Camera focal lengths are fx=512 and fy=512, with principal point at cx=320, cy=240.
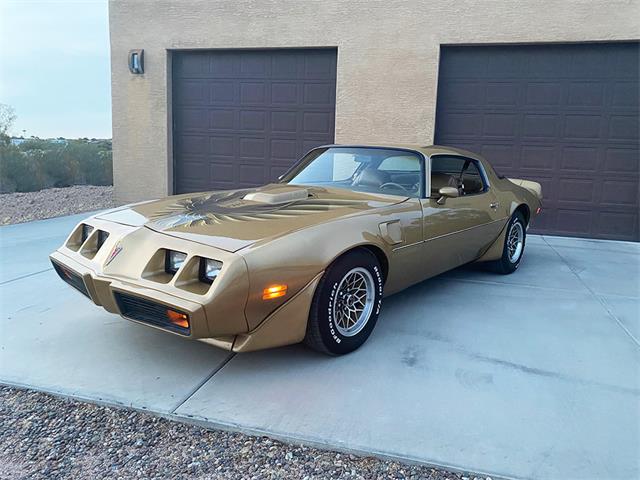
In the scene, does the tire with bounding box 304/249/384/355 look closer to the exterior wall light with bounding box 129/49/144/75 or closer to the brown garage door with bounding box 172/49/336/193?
the brown garage door with bounding box 172/49/336/193

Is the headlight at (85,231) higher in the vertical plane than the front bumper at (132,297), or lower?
higher

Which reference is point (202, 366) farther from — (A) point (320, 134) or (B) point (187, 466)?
(A) point (320, 134)

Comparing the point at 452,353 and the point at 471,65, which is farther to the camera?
the point at 471,65

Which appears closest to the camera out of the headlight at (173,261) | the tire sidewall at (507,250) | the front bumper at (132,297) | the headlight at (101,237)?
the front bumper at (132,297)

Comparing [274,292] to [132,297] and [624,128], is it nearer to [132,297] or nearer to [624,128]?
[132,297]

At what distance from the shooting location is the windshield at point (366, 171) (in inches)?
164

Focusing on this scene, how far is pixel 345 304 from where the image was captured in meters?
3.28

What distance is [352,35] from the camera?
841 centimetres

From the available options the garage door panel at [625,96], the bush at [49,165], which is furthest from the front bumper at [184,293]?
the bush at [49,165]

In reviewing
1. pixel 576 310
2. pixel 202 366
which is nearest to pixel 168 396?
pixel 202 366

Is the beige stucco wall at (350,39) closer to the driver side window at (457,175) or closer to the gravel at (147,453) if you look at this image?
the driver side window at (457,175)

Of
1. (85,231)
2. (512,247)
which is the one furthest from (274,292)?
(512,247)

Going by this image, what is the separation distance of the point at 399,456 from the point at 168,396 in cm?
127

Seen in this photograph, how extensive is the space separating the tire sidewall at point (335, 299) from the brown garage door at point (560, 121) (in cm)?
563
